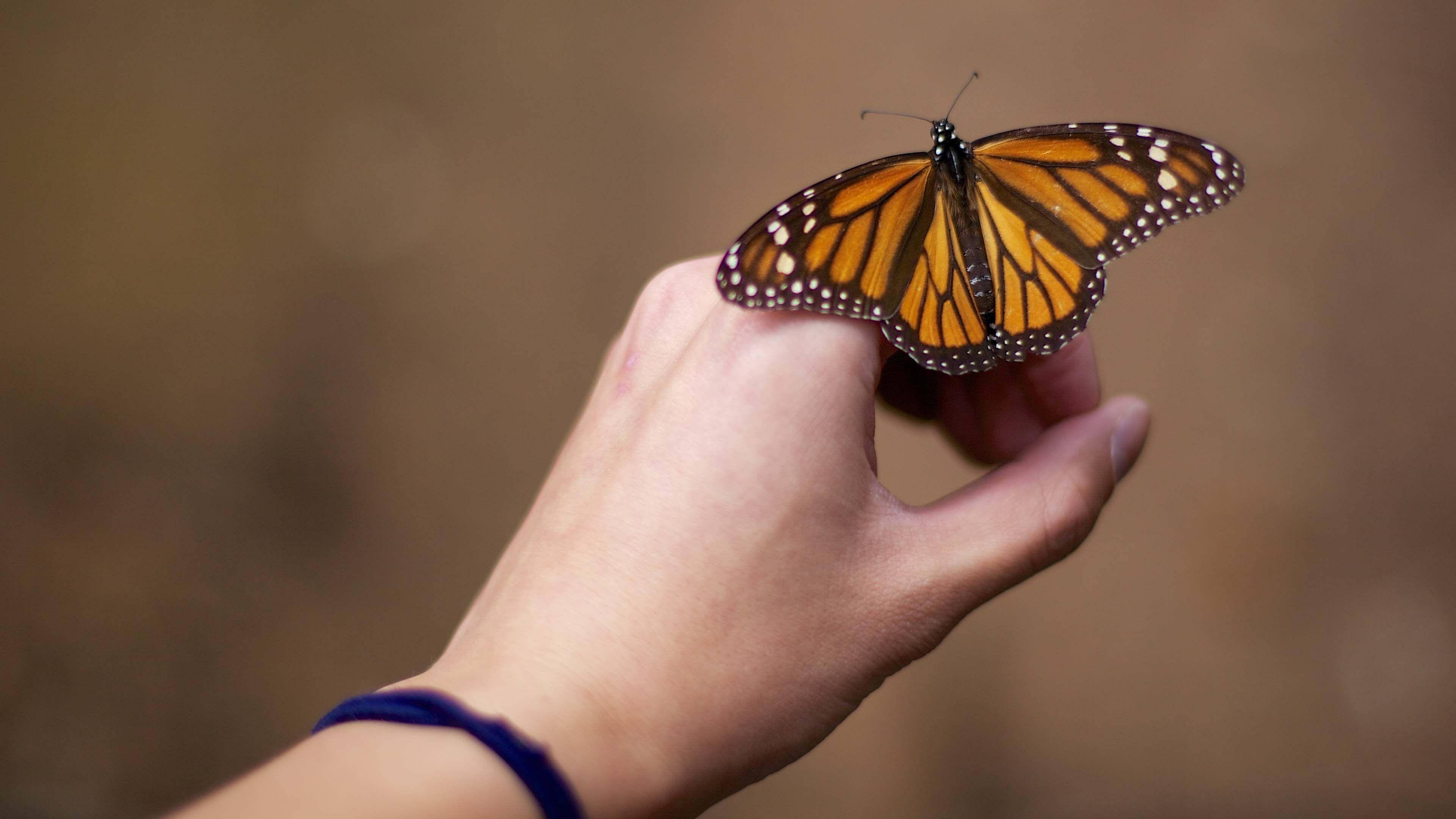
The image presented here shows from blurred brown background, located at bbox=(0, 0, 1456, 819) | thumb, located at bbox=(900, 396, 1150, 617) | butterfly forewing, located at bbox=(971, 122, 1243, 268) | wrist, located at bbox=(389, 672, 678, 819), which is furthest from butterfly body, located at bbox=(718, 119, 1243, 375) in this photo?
blurred brown background, located at bbox=(0, 0, 1456, 819)

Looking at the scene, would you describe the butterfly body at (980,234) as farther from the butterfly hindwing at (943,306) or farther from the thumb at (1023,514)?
the thumb at (1023,514)

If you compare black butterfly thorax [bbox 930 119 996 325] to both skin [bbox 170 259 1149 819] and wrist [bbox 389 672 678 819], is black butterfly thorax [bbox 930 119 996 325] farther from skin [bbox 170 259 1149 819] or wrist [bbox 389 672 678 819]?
wrist [bbox 389 672 678 819]

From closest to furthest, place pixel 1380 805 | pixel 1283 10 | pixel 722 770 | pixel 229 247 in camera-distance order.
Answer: pixel 722 770
pixel 1380 805
pixel 1283 10
pixel 229 247

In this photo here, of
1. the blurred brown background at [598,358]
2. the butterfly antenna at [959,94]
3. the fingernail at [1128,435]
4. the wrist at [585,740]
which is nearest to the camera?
the wrist at [585,740]

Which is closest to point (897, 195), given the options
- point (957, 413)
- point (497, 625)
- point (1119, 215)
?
point (1119, 215)

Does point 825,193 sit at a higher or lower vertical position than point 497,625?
higher

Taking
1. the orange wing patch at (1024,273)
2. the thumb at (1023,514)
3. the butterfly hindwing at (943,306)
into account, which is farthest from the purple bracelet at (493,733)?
the orange wing patch at (1024,273)

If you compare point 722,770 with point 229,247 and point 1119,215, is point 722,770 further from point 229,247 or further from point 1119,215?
point 229,247
